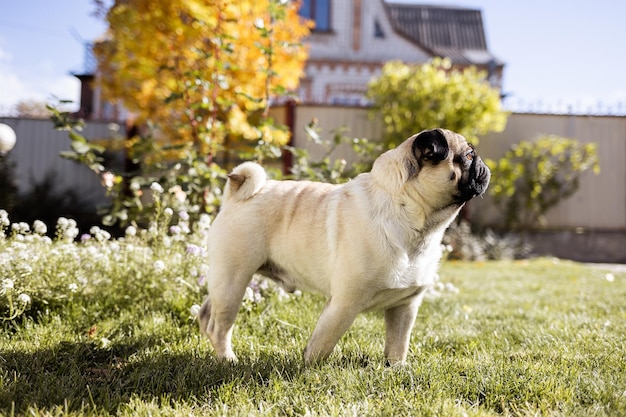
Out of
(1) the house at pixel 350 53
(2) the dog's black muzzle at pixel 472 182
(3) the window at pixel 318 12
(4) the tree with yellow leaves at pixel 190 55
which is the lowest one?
(2) the dog's black muzzle at pixel 472 182

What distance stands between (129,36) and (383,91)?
14.7ft

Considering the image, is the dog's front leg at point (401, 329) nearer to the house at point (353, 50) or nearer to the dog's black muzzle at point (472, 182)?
the dog's black muzzle at point (472, 182)

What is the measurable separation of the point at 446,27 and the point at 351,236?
20.4 metres

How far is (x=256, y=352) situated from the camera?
302 cm

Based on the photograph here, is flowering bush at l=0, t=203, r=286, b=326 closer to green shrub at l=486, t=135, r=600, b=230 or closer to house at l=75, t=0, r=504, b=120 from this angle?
green shrub at l=486, t=135, r=600, b=230

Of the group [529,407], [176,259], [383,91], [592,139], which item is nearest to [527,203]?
[592,139]

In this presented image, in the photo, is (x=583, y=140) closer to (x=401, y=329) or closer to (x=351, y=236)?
(x=401, y=329)

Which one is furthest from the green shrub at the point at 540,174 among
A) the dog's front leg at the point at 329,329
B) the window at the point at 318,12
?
the window at the point at 318,12

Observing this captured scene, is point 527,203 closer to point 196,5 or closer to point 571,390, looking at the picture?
point 196,5

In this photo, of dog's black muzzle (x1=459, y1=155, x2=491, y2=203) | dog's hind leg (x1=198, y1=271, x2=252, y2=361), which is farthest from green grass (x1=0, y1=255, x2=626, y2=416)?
dog's black muzzle (x1=459, y1=155, x2=491, y2=203)

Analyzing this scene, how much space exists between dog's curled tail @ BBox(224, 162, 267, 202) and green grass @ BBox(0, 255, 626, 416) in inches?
33.5

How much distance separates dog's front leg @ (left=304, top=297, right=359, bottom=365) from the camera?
8.43ft

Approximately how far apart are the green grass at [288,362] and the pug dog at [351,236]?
25 centimetres

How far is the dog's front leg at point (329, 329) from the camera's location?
2.57 metres
